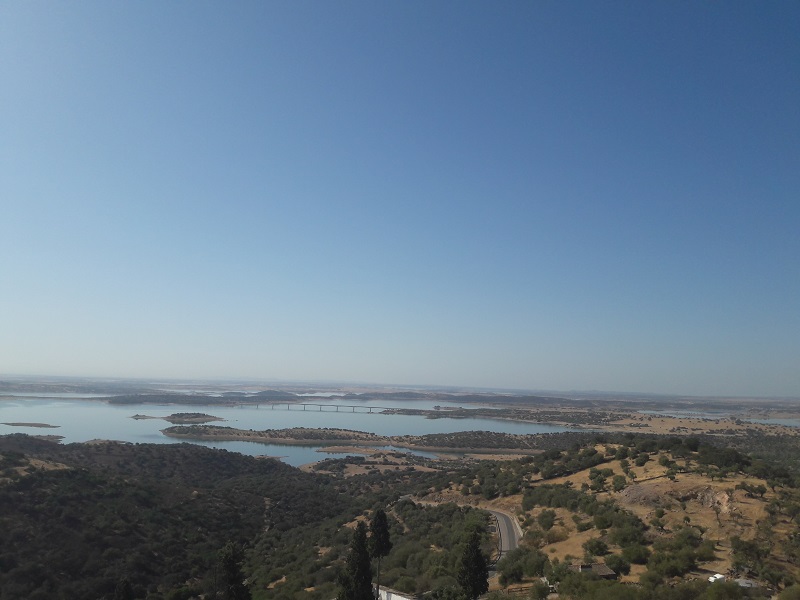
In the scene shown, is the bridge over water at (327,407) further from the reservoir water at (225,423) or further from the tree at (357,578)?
the tree at (357,578)

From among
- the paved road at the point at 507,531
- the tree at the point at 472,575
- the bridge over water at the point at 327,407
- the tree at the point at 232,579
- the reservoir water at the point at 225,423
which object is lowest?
the bridge over water at the point at 327,407

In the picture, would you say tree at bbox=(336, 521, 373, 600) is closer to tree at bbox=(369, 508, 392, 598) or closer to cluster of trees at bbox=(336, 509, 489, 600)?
cluster of trees at bbox=(336, 509, 489, 600)

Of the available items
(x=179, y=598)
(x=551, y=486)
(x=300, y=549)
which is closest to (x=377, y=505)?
(x=300, y=549)

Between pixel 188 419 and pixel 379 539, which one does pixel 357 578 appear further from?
pixel 188 419

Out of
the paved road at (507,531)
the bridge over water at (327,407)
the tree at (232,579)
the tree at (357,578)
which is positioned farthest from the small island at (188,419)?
the tree at (357,578)

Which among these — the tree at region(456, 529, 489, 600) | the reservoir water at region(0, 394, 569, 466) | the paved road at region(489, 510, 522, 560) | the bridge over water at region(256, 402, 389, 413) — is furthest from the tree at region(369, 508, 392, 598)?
the bridge over water at region(256, 402, 389, 413)

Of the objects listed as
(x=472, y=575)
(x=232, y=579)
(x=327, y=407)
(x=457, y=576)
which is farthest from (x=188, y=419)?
(x=472, y=575)
